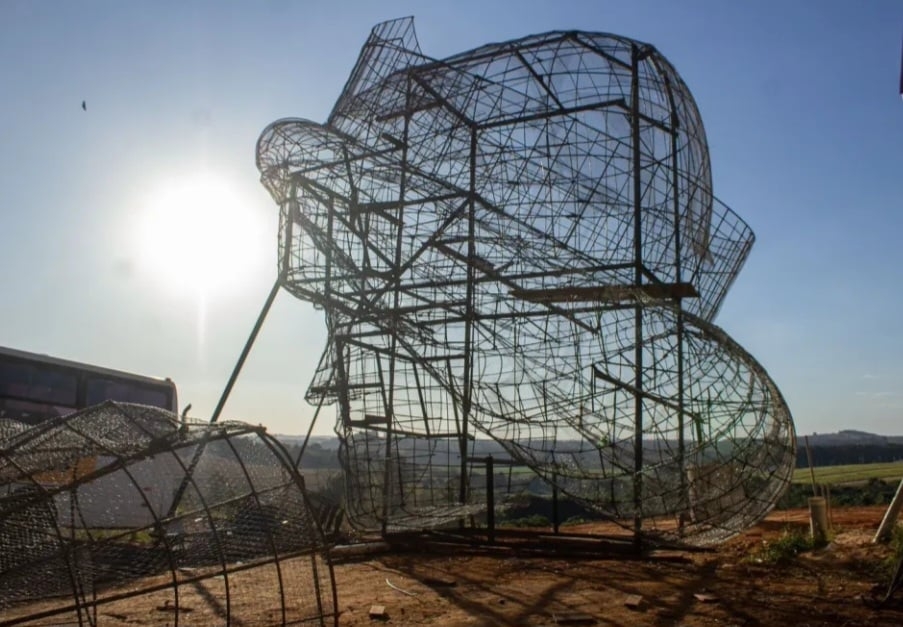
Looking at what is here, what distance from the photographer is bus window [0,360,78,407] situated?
18.4m

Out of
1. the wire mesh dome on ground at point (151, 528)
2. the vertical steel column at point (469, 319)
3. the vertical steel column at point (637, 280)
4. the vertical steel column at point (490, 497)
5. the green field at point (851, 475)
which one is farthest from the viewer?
the green field at point (851, 475)

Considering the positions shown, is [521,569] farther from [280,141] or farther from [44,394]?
[44,394]

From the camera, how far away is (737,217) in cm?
1645

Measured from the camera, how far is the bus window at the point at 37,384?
18.4 m

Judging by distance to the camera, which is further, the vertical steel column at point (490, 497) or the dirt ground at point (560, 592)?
the vertical steel column at point (490, 497)

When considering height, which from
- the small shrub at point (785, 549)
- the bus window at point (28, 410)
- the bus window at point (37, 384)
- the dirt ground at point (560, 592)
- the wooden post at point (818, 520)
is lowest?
the dirt ground at point (560, 592)

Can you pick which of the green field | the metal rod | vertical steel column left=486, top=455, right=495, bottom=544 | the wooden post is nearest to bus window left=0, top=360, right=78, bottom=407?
the metal rod

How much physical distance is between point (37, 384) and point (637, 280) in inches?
528

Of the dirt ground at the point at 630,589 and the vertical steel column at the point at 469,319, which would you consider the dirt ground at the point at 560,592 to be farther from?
the vertical steel column at the point at 469,319

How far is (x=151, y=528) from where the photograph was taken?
9281mm

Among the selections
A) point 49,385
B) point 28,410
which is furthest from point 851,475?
point 28,410

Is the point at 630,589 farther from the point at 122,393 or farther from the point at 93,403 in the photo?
the point at 122,393

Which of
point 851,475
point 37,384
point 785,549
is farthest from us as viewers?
point 851,475

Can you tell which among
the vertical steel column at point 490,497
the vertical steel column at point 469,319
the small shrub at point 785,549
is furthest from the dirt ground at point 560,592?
the vertical steel column at point 469,319
